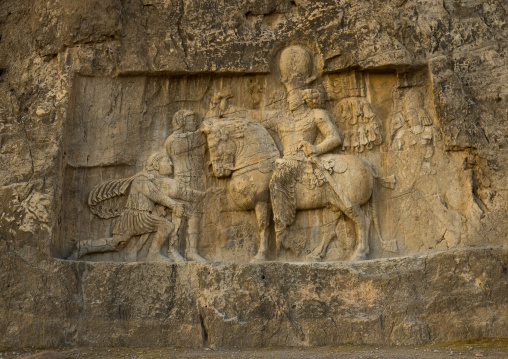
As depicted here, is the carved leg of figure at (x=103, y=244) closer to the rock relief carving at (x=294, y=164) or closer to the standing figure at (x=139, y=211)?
the standing figure at (x=139, y=211)

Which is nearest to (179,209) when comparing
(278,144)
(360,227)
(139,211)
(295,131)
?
(139,211)

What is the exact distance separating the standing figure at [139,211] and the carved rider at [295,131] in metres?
1.27

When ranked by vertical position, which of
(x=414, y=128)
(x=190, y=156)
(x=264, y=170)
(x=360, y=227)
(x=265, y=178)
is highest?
(x=414, y=128)

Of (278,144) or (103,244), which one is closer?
(103,244)

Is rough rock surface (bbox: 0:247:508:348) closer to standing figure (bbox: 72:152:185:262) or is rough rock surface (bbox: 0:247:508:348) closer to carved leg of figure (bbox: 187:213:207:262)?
carved leg of figure (bbox: 187:213:207:262)

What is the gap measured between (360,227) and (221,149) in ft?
6.59

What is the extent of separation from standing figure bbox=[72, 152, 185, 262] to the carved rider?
4.16 ft

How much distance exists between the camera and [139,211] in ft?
33.5

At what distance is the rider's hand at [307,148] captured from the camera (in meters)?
10.2

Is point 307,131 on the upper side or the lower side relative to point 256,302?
upper

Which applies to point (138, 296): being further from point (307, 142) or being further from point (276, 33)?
point (276, 33)

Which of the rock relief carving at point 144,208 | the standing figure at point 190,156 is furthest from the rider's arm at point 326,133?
the rock relief carving at point 144,208

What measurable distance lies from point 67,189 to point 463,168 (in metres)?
4.96

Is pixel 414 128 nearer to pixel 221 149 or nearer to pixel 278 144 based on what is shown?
pixel 278 144
